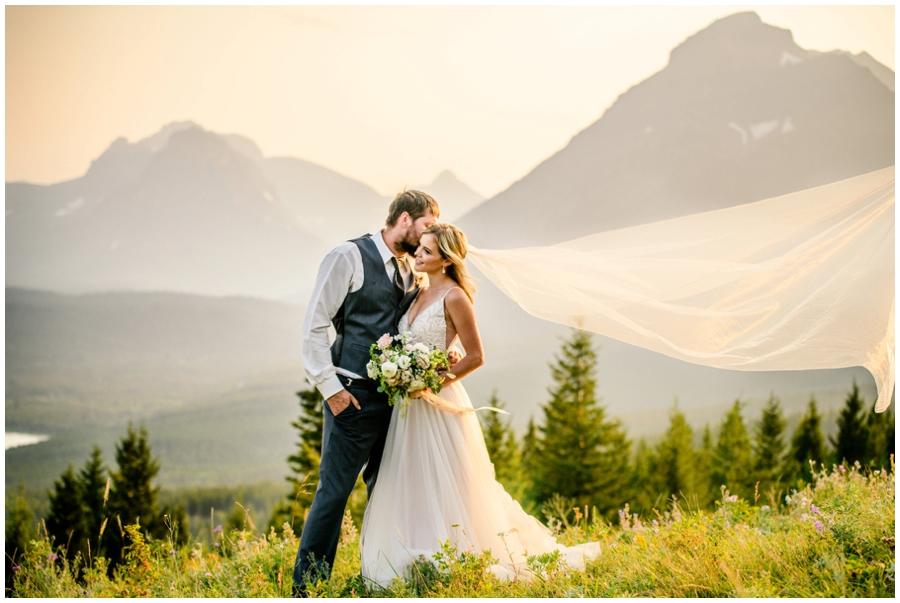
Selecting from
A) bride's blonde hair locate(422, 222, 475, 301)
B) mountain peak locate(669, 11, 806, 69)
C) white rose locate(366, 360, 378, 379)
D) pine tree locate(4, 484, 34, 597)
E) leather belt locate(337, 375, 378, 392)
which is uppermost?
mountain peak locate(669, 11, 806, 69)

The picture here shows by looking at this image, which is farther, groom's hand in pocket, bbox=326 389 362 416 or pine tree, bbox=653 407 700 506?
pine tree, bbox=653 407 700 506

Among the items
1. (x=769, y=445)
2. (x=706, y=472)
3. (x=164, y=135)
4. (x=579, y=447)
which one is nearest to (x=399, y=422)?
(x=579, y=447)

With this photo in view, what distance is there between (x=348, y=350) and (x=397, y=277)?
48cm

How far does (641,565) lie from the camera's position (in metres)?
4.40

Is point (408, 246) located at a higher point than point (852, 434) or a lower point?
higher

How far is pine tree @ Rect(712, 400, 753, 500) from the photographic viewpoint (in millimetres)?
39562

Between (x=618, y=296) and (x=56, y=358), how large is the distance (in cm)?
5561

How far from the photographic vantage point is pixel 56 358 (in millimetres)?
53969

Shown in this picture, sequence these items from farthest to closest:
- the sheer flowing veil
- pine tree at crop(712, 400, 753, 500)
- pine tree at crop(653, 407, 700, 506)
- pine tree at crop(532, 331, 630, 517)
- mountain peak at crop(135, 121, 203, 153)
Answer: mountain peak at crop(135, 121, 203, 153) → pine tree at crop(712, 400, 753, 500) → pine tree at crop(653, 407, 700, 506) → pine tree at crop(532, 331, 630, 517) → the sheer flowing veil

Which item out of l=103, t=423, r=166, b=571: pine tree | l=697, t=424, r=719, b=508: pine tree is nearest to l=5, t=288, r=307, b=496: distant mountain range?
l=103, t=423, r=166, b=571: pine tree

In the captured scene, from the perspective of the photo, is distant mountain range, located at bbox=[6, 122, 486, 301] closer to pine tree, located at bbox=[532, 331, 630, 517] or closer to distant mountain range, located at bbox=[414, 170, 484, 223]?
distant mountain range, located at bbox=[414, 170, 484, 223]

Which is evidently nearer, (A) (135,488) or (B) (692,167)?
(A) (135,488)

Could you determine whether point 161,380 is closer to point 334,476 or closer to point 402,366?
point 334,476

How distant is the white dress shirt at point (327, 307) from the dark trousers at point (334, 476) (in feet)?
0.43
